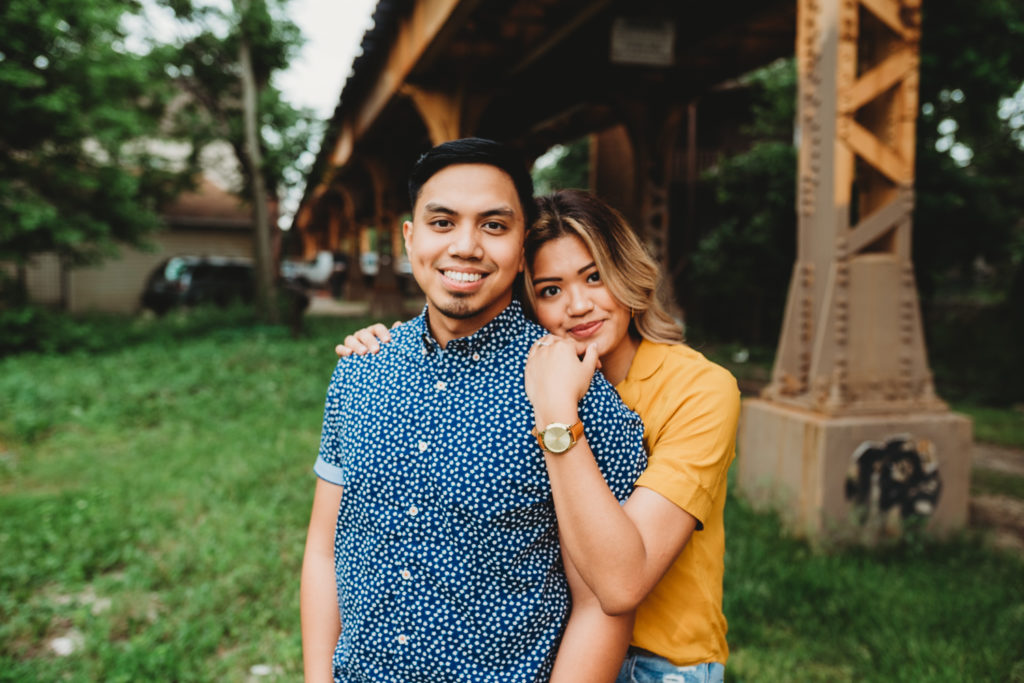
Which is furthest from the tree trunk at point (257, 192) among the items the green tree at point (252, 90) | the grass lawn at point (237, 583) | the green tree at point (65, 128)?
the grass lawn at point (237, 583)

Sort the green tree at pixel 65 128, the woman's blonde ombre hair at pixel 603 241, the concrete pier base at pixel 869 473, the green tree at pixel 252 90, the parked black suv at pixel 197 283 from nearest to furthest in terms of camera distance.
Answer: the woman's blonde ombre hair at pixel 603 241
the concrete pier base at pixel 869 473
the green tree at pixel 65 128
the green tree at pixel 252 90
the parked black suv at pixel 197 283

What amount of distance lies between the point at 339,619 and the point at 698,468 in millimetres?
992

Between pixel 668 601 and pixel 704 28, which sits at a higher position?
pixel 704 28

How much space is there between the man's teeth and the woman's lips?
340mm

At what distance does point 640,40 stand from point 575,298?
6890mm

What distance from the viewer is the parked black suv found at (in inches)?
795

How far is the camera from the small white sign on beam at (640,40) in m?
7.78

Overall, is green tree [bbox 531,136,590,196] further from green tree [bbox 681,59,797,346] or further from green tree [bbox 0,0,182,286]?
green tree [bbox 0,0,182,286]

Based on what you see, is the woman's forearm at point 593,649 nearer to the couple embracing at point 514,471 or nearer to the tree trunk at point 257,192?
the couple embracing at point 514,471

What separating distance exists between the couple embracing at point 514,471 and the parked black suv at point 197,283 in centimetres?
1951

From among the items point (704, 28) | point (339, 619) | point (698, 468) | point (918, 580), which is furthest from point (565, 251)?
point (704, 28)

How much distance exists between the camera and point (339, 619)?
1839 mm

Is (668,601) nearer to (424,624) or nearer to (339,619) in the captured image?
(424,624)

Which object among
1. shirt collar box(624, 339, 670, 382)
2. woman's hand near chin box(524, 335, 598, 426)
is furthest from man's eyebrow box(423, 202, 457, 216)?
shirt collar box(624, 339, 670, 382)
